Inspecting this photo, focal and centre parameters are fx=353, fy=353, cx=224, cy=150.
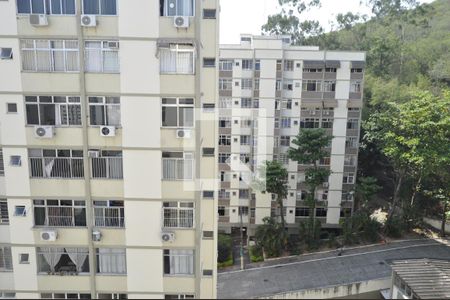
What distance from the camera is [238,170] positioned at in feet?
56.5

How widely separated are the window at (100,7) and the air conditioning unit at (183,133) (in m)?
2.03

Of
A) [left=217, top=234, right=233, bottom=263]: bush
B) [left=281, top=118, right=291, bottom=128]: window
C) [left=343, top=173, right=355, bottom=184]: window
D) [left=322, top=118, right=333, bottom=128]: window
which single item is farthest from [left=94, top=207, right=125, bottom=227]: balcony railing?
[left=343, top=173, right=355, bottom=184]: window

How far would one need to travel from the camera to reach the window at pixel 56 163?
18.4 feet

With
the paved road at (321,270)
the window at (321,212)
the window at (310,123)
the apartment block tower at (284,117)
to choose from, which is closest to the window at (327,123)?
the apartment block tower at (284,117)

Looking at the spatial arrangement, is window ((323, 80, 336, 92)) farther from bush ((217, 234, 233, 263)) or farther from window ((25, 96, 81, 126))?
window ((25, 96, 81, 126))

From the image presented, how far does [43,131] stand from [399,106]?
13330mm

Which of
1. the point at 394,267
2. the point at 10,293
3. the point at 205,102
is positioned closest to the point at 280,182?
the point at 394,267

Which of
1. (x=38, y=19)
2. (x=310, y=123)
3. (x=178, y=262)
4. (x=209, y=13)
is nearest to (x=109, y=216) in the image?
(x=178, y=262)

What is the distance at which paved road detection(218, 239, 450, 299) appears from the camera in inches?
497

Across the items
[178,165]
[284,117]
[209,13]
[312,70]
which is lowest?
[284,117]

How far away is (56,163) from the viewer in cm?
565

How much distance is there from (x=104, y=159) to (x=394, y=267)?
818 cm

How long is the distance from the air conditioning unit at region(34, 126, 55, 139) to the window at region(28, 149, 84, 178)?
0.27 m

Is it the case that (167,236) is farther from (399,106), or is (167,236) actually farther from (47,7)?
(399,106)
